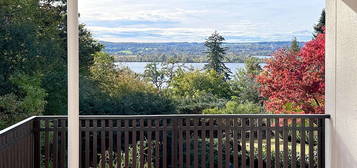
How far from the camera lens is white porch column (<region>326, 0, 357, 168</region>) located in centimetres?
401

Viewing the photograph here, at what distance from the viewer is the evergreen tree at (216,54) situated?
9.07 metres

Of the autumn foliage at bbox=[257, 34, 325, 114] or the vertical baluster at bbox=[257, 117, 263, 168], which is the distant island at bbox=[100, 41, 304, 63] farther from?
the vertical baluster at bbox=[257, 117, 263, 168]

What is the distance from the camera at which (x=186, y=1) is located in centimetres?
934

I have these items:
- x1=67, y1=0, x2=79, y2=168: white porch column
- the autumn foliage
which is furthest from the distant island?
x1=67, y1=0, x2=79, y2=168: white porch column

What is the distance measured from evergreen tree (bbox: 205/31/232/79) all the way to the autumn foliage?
4.20 ft

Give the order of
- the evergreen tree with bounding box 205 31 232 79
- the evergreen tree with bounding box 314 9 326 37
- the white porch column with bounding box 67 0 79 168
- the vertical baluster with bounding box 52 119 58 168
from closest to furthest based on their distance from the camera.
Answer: the white porch column with bounding box 67 0 79 168 → the vertical baluster with bounding box 52 119 58 168 → the evergreen tree with bounding box 314 9 326 37 → the evergreen tree with bounding box 205 31 232 79

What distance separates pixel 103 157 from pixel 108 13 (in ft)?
17.4

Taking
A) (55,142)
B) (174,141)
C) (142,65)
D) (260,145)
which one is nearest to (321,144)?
(260,145)

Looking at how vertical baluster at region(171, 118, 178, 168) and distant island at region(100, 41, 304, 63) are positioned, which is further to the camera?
distant island at region(100, 41, 304, 63)

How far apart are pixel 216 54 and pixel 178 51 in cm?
73

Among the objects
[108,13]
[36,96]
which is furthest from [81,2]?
[36,96]

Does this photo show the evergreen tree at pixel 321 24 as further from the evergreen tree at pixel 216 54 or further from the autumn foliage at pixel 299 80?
the evergreen tree at pixel 216 54

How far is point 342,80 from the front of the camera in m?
4.27

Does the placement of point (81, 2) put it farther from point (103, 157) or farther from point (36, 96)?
point (103, 157)
